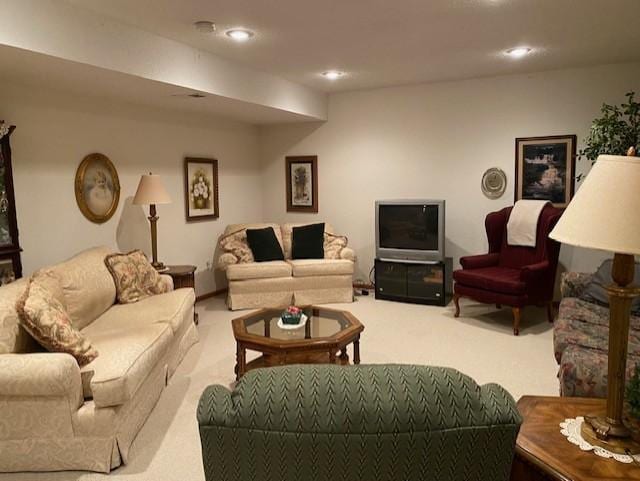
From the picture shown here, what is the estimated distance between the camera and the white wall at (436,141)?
16.6ft

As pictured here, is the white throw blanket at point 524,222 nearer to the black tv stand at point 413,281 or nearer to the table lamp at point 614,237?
the black tv stand at point 413,281

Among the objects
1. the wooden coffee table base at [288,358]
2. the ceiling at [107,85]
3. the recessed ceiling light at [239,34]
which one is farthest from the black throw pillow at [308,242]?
the recessed ceiling light at [239,34]

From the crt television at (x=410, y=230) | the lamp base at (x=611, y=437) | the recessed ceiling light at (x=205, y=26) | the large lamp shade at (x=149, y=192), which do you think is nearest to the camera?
the lamp base at (x=611, y=437)

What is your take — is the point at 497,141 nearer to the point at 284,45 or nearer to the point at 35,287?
the point at 284,45

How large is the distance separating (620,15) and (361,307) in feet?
11.3

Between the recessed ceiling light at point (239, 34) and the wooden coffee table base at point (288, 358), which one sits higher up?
the recessed ceiling light at point (239, 34)

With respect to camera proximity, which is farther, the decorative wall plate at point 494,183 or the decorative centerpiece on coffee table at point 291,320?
the decorative wall plate at point 494,183

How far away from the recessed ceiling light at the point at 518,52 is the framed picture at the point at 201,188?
3408mm

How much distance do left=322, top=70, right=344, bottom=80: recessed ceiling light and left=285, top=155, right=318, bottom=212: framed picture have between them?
141cm

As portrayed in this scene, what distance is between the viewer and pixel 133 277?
3.98 meters

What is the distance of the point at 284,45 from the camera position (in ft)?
13.0

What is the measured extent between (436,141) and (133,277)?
3.66 meters

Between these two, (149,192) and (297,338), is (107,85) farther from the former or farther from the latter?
(297,338)

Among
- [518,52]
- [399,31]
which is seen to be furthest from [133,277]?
[518,52]
